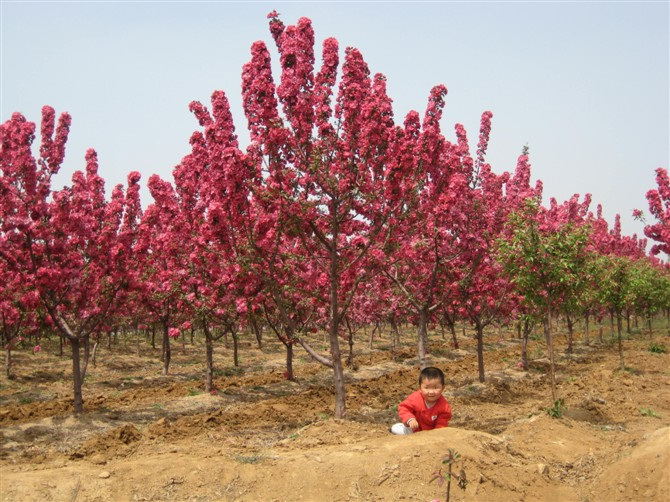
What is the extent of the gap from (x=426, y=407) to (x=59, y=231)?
39.0 feet

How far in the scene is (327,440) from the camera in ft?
37.4

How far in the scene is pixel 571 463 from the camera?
34.0ft

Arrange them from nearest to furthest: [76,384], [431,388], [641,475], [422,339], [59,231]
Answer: [431,388], [641,475], [59,231], [76,384], [422,339]

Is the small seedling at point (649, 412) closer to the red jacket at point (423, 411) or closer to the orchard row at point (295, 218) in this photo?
the orchard row at point (295, 218)

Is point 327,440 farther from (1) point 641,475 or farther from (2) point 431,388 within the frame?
(1) point 641,475

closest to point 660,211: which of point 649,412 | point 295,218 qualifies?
point 649,412

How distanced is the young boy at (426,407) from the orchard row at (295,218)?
485 centimetres

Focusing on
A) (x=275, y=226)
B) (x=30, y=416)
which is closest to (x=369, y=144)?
(x=275, y=226)

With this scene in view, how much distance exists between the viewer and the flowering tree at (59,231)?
14.6 m

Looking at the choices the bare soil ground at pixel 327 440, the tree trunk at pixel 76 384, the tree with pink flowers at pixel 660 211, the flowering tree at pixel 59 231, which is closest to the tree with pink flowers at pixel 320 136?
the bare soil ground at pixel 327 440

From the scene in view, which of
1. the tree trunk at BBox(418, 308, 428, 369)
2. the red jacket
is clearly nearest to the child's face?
the red jacket

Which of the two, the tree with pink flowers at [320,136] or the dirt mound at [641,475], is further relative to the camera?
the tree with pink flowers at [320,136]

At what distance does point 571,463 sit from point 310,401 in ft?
32.0

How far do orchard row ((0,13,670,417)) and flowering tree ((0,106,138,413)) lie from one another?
4 cm
